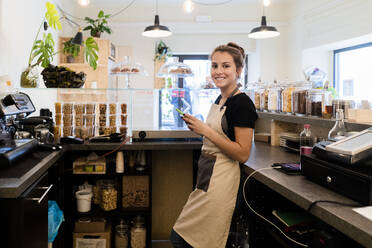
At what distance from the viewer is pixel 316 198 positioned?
109 centimetres

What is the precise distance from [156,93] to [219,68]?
0.92m

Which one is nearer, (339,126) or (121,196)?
(339,126)

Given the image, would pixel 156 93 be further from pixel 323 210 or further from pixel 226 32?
pixel 226 32

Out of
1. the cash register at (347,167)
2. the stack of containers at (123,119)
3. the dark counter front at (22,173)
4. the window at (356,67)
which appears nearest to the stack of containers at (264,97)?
the stack of containers at (123,119)

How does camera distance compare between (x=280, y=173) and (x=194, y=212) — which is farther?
(x=194, y=212)

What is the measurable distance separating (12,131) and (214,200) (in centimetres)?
127

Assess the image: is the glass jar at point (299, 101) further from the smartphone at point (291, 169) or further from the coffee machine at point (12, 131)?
the coffee machine at point (12, 131)

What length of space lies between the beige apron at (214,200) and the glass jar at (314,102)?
797 millimetres

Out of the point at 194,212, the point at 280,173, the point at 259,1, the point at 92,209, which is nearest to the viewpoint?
the point at 280,173

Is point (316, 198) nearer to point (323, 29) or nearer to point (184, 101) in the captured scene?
point (184, 101)

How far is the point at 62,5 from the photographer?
16.1ft

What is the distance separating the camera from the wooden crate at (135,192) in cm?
238

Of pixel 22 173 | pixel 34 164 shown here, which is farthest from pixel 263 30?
pixel 22 173

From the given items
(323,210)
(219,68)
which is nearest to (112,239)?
(219,68)
